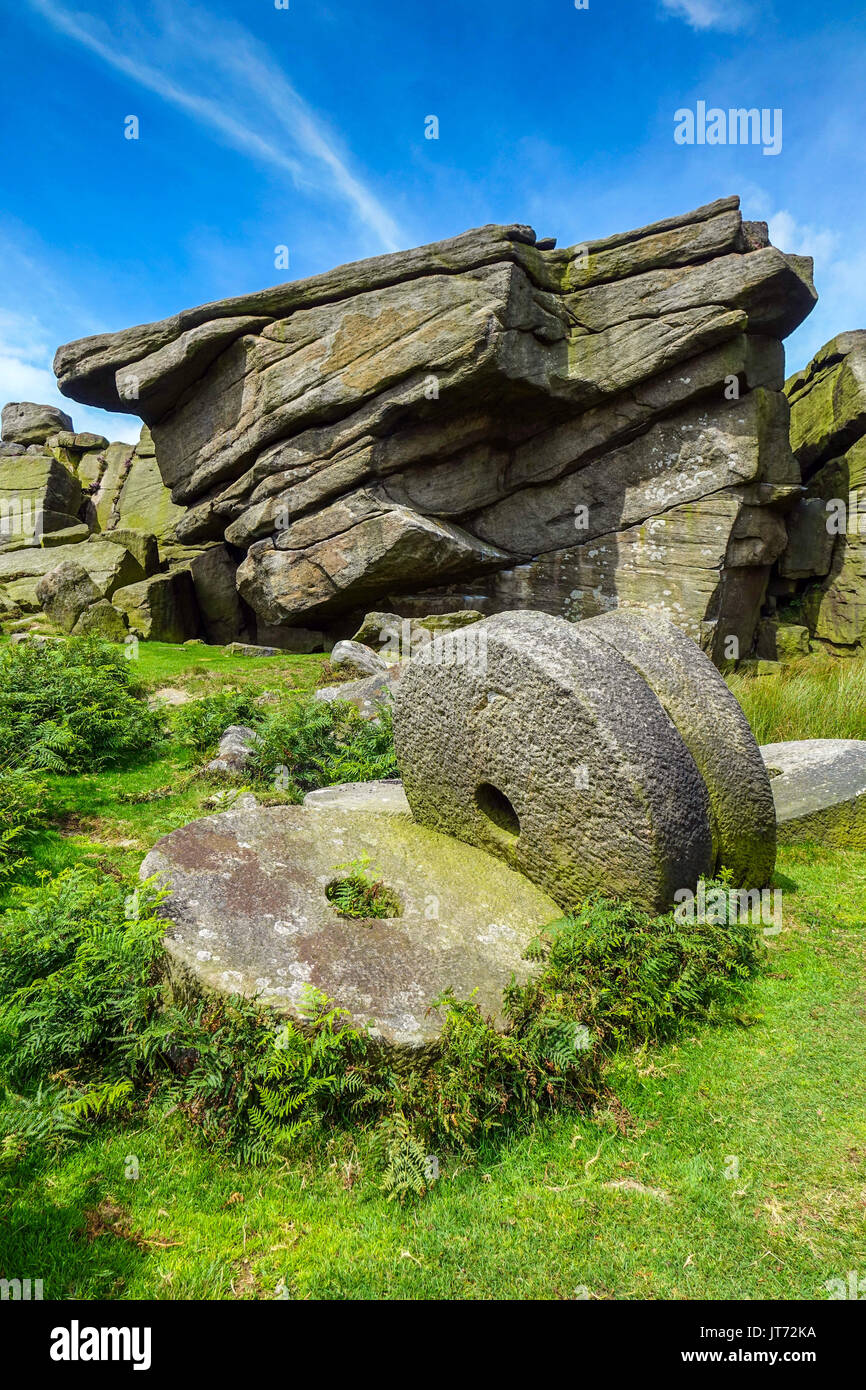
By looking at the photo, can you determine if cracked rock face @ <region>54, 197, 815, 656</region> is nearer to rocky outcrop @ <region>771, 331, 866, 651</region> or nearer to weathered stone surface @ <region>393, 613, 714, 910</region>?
rocky outcrop @ <region>771, 331, 866, 651</region>

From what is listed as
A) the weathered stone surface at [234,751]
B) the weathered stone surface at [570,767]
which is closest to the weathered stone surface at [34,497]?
the weathered stone surface at [234,751]

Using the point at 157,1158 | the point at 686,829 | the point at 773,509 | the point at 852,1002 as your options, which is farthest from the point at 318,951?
the point at 773,509

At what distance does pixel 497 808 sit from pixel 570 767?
1.05 meters

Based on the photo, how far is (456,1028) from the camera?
386cm

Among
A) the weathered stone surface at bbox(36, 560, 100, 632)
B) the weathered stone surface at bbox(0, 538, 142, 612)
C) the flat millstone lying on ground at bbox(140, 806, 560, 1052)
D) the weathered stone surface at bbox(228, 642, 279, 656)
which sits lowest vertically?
the flat millstone lying on ground at bbox(140, 806, 560, 1052)

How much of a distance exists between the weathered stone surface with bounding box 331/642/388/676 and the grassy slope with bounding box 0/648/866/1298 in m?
11.3

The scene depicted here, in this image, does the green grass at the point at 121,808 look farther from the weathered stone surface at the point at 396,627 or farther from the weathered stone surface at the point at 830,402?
the weathered stone surface at the point at 830,402

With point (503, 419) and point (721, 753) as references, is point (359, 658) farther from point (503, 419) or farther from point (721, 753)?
point (721, 753)

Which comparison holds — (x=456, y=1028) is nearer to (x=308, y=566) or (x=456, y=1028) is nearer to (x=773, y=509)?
(x=308, y=566)

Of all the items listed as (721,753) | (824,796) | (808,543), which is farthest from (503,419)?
(721,753)

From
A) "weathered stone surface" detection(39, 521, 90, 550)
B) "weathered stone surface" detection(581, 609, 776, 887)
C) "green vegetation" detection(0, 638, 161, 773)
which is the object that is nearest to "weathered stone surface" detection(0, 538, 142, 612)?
"weathered stone surface" detection(39, 521, 90, 550)

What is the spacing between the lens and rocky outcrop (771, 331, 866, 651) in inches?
850

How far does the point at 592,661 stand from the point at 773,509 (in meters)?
19.3

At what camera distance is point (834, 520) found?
72.3 feet
